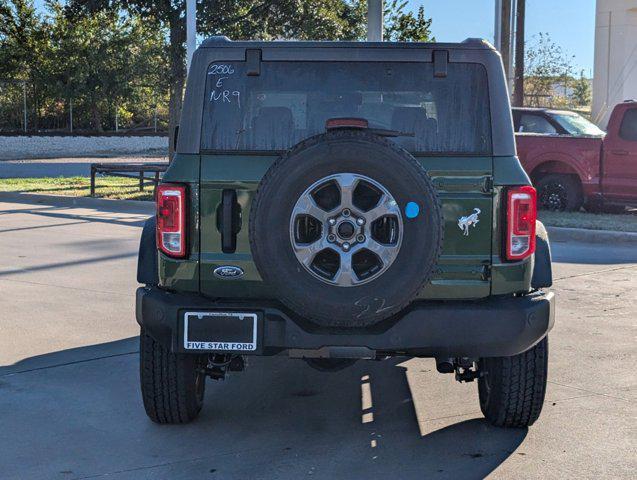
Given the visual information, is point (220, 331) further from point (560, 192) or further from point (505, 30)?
point (505, 30)

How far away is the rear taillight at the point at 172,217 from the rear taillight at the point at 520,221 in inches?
59.7

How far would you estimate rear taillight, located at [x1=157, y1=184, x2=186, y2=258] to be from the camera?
460 cm

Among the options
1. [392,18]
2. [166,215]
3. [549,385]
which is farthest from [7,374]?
[392,18]

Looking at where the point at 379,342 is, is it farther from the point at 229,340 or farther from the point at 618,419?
the point at 618,419

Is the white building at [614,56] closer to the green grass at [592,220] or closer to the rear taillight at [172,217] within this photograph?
the green grass at [592,220]

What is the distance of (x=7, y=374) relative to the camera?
6129mm

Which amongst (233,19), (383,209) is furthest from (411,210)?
(233,19)

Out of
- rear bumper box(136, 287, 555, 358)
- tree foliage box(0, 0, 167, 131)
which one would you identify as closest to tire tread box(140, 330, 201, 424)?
rear bumper box(136, 287, 555, 358)

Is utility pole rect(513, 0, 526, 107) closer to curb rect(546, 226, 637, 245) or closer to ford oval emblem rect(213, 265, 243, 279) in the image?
curb rect(546, 226, 637, 245)

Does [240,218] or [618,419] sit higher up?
[240,218]

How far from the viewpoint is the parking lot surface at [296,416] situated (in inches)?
179

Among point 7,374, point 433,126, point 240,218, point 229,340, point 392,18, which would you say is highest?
point 392,18

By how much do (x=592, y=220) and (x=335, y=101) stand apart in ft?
35.0

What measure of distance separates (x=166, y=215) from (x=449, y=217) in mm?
1322
